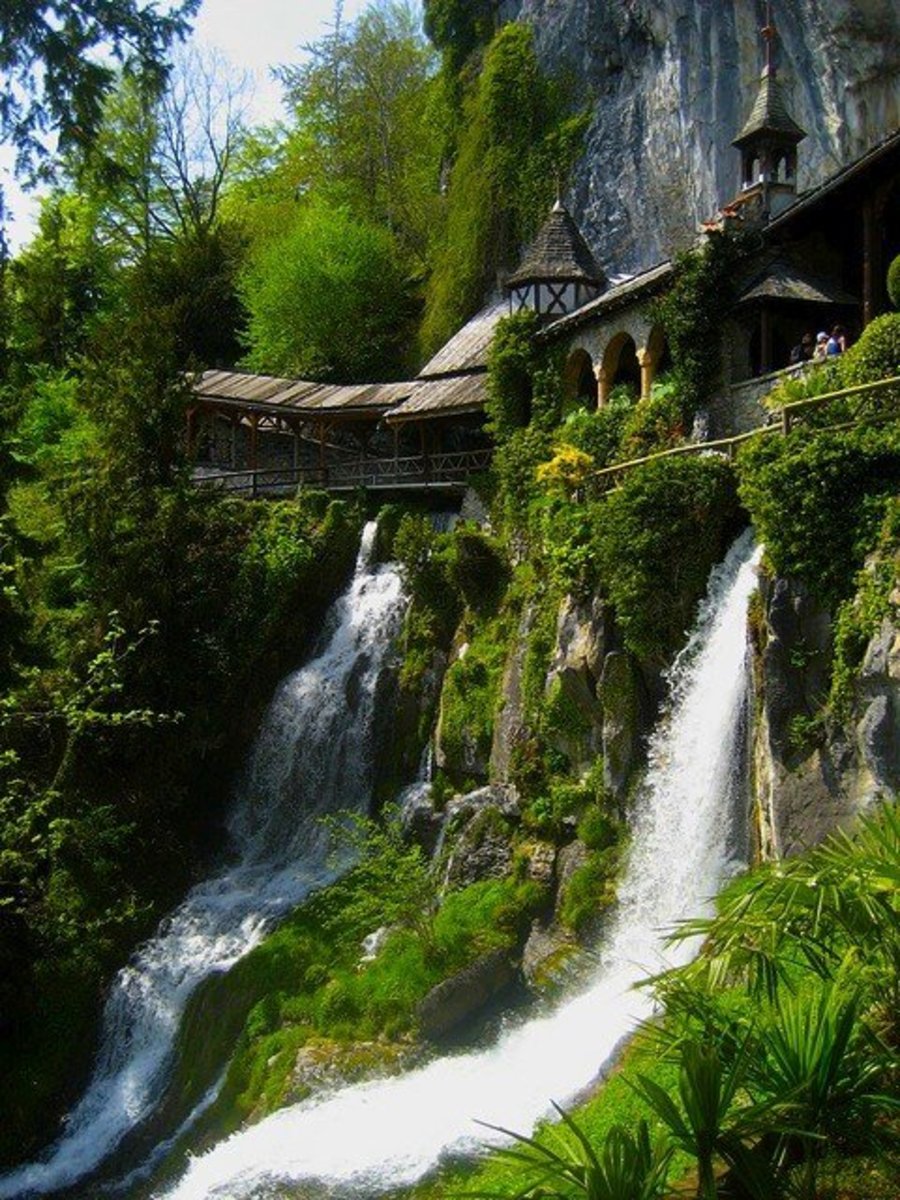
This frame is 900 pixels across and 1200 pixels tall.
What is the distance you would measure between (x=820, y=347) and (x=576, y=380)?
30.3ft

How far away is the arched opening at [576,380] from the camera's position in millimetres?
26547

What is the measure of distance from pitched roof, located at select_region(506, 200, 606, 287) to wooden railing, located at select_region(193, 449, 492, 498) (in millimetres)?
4504

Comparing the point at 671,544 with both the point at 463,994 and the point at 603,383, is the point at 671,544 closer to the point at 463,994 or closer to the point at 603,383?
the point at 463,994

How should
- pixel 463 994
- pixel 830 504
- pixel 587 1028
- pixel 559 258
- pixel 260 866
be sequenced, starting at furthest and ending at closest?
pixel 559 258 < pixel 260 866 < pixel 463 994 < pixel 587 1028 < pixel 830 504

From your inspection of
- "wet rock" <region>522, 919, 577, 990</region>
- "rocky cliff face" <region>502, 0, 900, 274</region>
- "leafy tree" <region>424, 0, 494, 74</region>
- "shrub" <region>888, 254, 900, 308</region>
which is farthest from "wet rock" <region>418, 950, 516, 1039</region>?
"leafy tree" <region>424, 0, 494, 74</region>

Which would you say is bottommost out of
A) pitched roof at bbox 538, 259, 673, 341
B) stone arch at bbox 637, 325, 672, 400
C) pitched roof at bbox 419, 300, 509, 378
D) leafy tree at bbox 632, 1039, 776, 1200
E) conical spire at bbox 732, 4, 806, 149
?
leafy tree at bbox 632, 1039, 776, 1200

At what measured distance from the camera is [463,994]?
15531mm

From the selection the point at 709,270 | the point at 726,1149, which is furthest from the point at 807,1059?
the point at 709,270

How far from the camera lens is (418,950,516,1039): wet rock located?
1523cm

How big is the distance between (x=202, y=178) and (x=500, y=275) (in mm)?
21494

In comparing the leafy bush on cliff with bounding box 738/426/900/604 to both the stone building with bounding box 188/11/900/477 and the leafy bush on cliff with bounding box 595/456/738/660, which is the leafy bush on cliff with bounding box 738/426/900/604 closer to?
the leafy bush on cliff with bounding box 595/456/738/660

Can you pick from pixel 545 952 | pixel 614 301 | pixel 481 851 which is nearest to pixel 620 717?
pixel 481 851

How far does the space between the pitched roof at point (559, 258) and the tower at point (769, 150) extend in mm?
5336

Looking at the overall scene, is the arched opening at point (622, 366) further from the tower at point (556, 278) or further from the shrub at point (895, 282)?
the shrub at point (895, 282)
